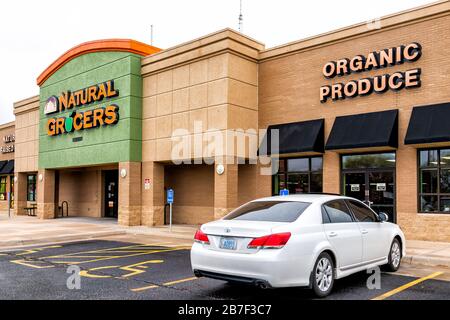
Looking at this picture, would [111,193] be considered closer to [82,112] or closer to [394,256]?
[82,112]

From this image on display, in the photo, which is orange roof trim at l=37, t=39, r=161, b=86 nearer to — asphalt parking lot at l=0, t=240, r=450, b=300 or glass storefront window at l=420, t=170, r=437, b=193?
asphalt parking lot at l=0, t=240, r=450, b=300

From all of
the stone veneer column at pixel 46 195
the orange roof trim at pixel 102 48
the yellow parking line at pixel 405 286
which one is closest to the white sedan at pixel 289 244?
the yellow parking line at pixel 405 286

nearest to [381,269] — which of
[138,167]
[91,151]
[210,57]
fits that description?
[210,57]

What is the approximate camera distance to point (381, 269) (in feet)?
31.2

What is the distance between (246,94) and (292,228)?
39.4 ft

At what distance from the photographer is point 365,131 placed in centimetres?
1505

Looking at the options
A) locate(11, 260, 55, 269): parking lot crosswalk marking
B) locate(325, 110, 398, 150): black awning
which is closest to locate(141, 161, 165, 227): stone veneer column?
locate(325, 110, 398, 150): black awning

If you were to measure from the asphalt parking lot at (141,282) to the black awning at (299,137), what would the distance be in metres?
6.64

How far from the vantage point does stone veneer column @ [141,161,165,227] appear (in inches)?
802

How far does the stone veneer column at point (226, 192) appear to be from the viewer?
1714 cm

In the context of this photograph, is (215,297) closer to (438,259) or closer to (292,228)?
(292,228)

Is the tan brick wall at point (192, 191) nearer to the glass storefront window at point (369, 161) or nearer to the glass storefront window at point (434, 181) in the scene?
the glass storefront window at point (369, 161)

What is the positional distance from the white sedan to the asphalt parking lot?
0.48 m

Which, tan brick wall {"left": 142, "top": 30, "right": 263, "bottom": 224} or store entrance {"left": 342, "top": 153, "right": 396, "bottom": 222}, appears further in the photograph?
tan brick wall {"left": 142, "top": 30, "right": 263, "bottom": 224}
